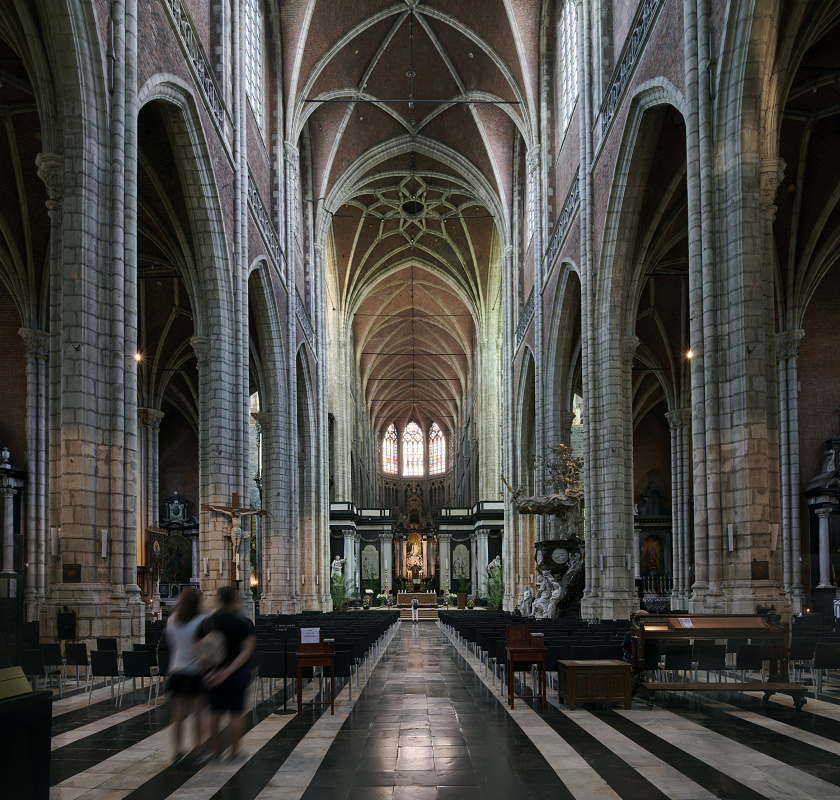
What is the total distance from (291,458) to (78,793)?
2366 cm

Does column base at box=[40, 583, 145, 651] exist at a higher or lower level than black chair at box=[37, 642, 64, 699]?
higher

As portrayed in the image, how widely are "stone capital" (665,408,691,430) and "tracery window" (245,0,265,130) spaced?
753 inches

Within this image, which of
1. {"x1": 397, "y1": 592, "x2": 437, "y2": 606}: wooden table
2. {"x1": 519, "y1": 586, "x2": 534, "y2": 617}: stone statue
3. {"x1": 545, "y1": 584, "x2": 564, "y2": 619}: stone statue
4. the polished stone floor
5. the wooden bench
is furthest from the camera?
{"x1": 397, "y1": 592, "x2": 437, "y2": 606}: wooden table

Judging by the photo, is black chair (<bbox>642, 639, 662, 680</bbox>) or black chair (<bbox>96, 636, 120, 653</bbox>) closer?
black chair (<bbox>642, 639, 662, 680</bbox>)

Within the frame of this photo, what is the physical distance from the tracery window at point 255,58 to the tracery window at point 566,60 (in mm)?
9505

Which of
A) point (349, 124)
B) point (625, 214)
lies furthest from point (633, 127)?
point (349, 124)

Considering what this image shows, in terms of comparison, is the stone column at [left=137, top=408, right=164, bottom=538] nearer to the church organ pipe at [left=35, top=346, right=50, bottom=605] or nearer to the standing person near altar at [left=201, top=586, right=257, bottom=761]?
the church organ pipe at [left=35, top=346, right=50, bottom=605]

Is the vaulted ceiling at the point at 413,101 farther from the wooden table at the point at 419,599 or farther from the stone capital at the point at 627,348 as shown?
the wooden table at the point at 419,599

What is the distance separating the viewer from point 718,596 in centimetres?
1258

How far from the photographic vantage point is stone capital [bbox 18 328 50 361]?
24206 millimetres

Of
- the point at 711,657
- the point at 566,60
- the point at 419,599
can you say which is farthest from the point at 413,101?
the point at 419,599

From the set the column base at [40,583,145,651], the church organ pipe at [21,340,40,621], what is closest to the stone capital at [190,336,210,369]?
the church organ pipe at [21,340,40,621]

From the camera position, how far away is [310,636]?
10.8 metres

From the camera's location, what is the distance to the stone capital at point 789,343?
81.2 feet
